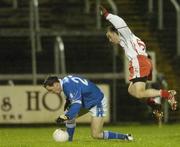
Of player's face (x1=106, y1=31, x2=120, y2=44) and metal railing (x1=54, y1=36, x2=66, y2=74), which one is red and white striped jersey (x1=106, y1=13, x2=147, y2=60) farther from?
metal railing (x1=54, y1=36, x2=66, y2=74)

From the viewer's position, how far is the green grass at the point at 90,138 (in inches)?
554

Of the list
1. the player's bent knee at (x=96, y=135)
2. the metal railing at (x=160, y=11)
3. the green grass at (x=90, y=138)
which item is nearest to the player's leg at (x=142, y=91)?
the green grass at (x=90, y=138)

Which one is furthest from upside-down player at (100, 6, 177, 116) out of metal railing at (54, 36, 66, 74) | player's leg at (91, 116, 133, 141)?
metal railing at (54, 36, 66, 74)

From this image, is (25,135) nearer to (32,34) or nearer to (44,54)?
(32,34)

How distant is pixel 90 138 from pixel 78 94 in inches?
91.8

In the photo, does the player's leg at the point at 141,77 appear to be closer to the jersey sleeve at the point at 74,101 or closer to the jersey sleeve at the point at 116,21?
the jersey sleeve at the point at 116,21

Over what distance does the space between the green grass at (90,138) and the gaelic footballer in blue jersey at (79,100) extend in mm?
273

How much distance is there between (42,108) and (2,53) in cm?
346

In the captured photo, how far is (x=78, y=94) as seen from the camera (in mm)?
14352

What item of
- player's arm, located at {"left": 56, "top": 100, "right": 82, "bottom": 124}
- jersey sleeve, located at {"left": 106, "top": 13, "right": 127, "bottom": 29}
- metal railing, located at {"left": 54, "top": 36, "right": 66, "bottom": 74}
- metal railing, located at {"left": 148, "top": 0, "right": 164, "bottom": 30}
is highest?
metal railing, located at {"left": 148, "top": 0, "right": 164, "bottom": 30}

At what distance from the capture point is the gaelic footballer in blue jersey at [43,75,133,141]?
14.2 m

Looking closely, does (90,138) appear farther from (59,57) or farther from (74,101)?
(59,57)

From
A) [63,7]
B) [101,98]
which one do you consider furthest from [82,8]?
[101,98]

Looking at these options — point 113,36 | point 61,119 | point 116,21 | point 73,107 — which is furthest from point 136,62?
point 61,119
